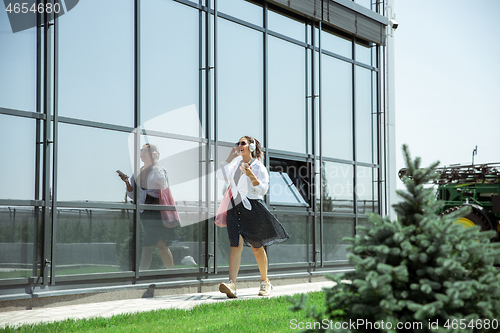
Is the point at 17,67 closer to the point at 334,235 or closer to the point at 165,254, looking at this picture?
the point at 165,254

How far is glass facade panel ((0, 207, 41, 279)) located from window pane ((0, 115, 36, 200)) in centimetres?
18

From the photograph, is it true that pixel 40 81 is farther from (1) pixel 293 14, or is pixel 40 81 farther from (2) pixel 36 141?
(1) pixel 293 14

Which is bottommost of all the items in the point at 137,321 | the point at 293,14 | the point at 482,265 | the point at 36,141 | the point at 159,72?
the point at 137,321

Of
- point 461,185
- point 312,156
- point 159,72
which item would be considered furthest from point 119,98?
point 461,185

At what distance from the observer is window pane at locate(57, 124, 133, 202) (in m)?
5.77

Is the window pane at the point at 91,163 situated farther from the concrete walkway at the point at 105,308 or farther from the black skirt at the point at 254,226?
the black skirt at the point at 254,226

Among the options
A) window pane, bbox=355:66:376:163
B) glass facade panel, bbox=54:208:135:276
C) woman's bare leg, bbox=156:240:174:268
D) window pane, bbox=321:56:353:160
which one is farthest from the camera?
window pane, bbox=355:66:376:163

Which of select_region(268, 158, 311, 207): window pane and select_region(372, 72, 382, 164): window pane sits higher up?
select_region(372, 72, 382, 164): window pane

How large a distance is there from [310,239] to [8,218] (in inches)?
199

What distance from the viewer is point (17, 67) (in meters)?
5.52

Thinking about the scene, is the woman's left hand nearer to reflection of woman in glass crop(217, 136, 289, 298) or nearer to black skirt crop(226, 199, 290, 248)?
reflection of woman in glass crop(217, 136, 289, 298)

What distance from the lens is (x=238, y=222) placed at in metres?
6.29

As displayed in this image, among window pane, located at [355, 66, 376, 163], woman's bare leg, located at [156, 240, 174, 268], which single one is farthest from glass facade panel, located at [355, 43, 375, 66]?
woman's bare leg, located at [156, 240, 174, 268]

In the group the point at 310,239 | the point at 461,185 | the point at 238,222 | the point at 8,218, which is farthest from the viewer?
the point at 461,185
